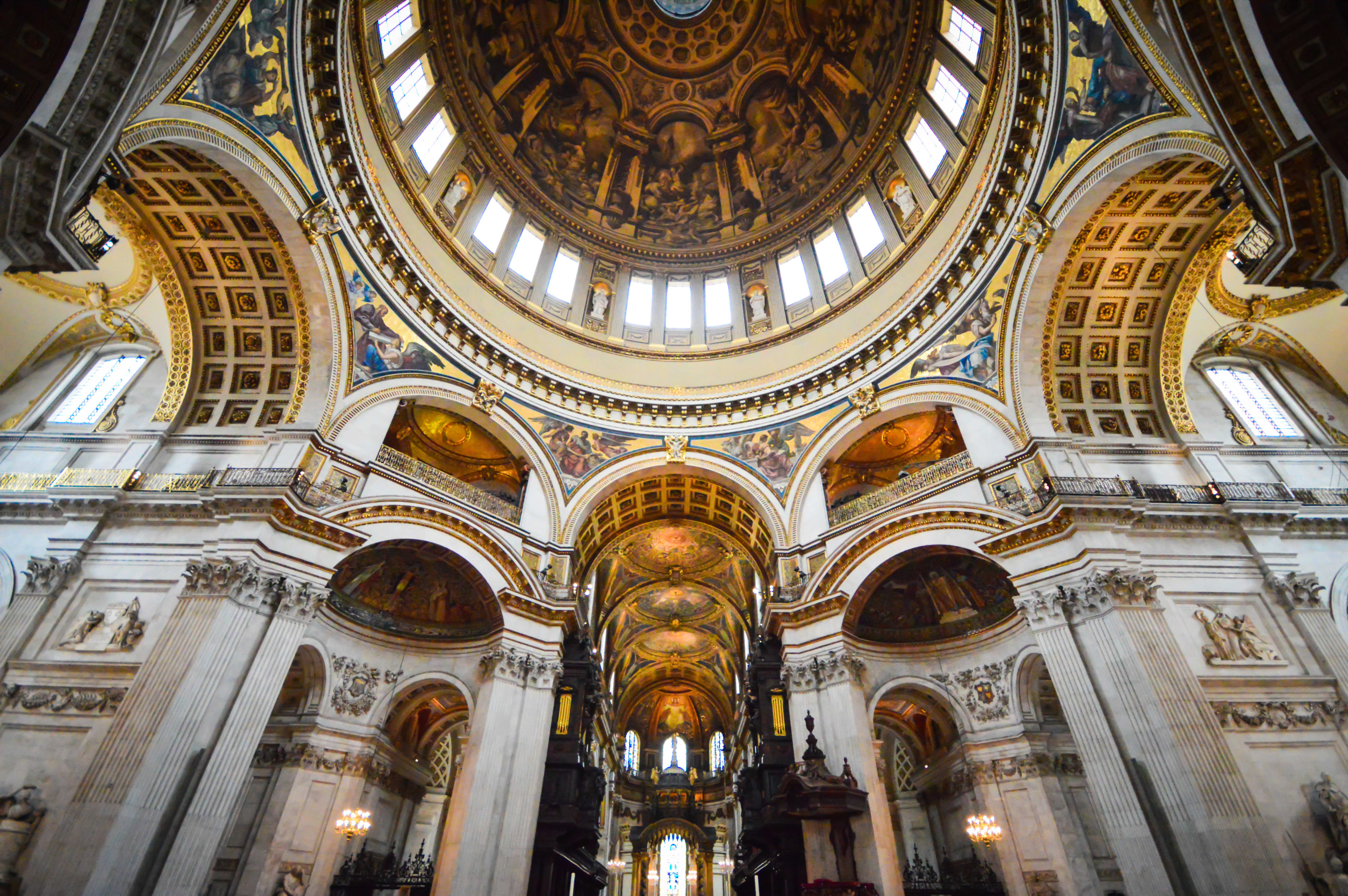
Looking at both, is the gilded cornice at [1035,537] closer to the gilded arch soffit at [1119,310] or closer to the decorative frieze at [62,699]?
the gilded arch soffit at [1119,310]

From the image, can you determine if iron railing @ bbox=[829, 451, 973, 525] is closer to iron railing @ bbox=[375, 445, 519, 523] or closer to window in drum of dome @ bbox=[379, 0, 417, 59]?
iron railing @ bbox=[375, 445, 519, 523]

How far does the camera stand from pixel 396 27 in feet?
59.0

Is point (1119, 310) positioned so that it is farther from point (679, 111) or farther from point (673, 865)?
point (673, 865)

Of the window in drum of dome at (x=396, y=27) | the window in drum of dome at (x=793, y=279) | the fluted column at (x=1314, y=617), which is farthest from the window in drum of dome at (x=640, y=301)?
the fluted column at (x=1314, y=617)

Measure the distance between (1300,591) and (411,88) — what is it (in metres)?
25.9

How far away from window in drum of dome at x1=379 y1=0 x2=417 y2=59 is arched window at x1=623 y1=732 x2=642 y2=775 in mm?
35365

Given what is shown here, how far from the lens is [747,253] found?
83.7ft

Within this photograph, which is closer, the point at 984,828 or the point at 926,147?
the point at 984,828

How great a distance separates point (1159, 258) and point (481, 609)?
19100mm

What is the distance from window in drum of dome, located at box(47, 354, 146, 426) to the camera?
1538 cm

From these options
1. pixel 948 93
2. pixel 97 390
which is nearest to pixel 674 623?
pixel 97 390

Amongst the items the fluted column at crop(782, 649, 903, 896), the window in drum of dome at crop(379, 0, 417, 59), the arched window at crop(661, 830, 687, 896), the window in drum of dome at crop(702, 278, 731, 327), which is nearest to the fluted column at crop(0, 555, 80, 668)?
the window in drum of dome at crop(379, 0, 417, 59)

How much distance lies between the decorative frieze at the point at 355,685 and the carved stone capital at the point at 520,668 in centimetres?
286

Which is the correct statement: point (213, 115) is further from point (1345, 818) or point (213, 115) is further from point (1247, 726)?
point (1345, 818)
